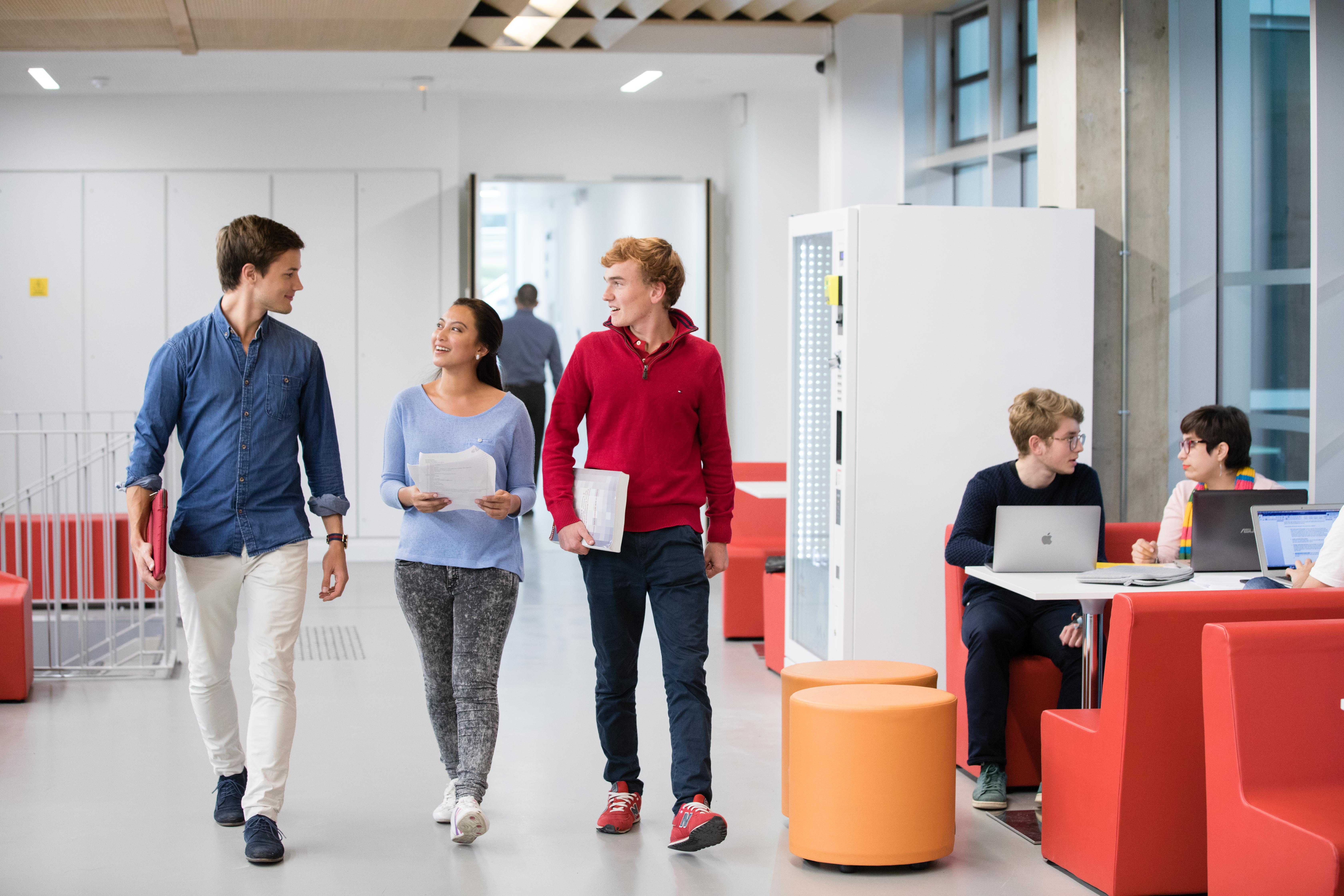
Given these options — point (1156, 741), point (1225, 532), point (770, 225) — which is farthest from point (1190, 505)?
point (770, 225)

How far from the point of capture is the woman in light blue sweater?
12.2 feet

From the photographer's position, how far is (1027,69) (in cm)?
714

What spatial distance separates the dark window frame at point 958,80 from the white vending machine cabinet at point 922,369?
87.7 inches

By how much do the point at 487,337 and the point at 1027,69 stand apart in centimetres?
441

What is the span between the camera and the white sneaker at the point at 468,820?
146 inches

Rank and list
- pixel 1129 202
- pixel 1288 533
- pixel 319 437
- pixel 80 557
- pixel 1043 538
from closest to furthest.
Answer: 1. pixel 319 437
2. pixel 1288 533
3. pixel 1043 538
4. pixel 1129 202
5. pixel 80 557

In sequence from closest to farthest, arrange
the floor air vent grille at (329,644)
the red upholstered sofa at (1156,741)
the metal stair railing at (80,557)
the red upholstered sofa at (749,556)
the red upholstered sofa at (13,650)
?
1. the red upholstered sofa at (1156,741)
2. the red upholstered sofa at (13,650)
3. the metal stair railing at (80,557)
4. the floor air vent grille at (329,644)
5. the red upholstered sofa at (749,556)

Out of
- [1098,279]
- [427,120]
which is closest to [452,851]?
[1098,279]

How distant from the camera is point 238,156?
9.56m

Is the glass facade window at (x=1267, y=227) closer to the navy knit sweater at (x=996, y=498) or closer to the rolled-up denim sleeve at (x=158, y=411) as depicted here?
the navy knit sweater at (x=996, y=498)

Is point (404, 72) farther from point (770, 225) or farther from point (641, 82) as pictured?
point (770, 225)

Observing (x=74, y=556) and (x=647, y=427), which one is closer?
(x=647, y=427)

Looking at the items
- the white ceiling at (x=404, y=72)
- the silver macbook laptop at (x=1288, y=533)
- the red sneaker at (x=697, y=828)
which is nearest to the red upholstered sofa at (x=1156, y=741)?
the silver macbook laptop at (x=1288, y=533)

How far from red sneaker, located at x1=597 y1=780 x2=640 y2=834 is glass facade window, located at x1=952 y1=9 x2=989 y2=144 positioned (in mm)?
4791
